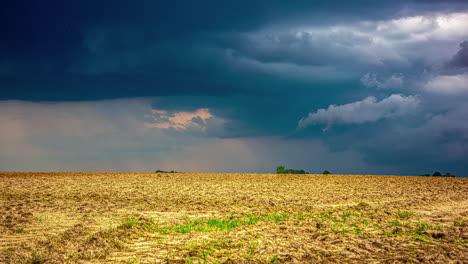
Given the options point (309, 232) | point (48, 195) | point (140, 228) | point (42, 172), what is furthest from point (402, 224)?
point (42, 172)

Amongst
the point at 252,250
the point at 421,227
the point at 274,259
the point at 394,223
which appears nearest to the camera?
the point at 274,259

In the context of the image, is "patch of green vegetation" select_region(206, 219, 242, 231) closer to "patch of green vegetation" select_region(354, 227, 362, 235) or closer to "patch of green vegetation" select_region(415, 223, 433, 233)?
"patch of green vegetation" select_region(354, 227, 362, 235)

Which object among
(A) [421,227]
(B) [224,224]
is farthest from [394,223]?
(B) [224,224]

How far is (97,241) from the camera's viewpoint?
475 inches

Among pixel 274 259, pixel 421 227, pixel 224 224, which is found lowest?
pixel 274 259

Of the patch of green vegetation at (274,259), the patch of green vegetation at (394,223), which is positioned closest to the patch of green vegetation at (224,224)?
the patch of green vegetation at (274,259)

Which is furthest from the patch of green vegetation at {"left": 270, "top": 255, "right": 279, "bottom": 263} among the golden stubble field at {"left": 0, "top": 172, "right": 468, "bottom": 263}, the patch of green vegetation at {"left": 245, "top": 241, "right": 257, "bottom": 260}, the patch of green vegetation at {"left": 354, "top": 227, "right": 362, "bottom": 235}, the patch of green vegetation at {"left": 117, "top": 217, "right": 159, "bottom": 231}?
the patch of green vegetation at {"left": 117, "top": 217, "right": 159, "bottom": 231}

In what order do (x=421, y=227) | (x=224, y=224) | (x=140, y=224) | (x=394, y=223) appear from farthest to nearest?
(x=224, y=224), (x=140, y=224), (x=394, y=223), (x=421, y=227)

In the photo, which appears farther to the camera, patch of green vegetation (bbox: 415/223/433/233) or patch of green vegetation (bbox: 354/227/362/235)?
patch of green vegetation (bbox: 415/223/433/233)

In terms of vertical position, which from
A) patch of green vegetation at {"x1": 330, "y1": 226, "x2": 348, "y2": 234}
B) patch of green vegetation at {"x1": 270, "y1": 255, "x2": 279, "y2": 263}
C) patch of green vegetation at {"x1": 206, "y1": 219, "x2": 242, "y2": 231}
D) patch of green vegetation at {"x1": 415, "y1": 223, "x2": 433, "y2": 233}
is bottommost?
patch of green vegetation at {"x1": 270, "y1": 255, "x2": 279, "y2": 263}

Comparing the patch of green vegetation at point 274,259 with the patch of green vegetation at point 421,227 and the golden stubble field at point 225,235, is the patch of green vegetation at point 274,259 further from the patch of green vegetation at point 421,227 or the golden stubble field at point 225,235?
the patch of green vegetation at point 421,227

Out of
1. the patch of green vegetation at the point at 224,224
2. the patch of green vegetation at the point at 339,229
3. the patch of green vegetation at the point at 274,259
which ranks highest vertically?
the patch of green vegetation at the point at 339,229

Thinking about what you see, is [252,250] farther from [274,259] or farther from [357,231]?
[357,231]

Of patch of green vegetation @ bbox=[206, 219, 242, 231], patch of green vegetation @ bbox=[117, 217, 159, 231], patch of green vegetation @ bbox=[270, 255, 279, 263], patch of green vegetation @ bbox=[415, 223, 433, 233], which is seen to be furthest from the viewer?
patch of green vegetation @ bbox=[206, 219, 242, 231]
